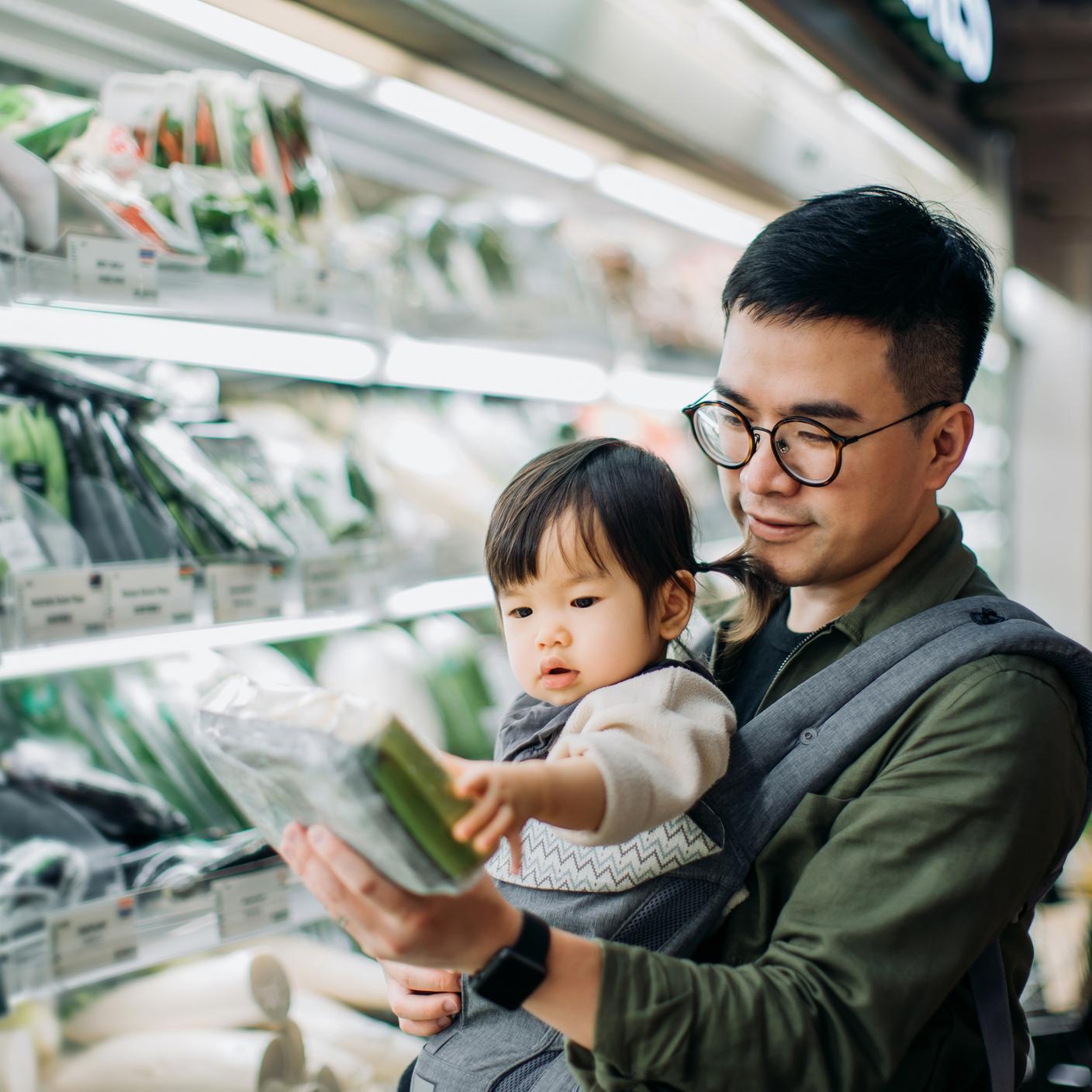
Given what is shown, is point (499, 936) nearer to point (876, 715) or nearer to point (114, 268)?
point (876, 715)

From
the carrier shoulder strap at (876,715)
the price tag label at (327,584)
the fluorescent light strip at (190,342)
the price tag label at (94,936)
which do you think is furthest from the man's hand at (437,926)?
the fluorescent light strip at (190,342)

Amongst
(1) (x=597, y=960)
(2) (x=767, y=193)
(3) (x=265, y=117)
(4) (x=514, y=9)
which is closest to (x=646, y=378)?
(2) (x=767, y=193)

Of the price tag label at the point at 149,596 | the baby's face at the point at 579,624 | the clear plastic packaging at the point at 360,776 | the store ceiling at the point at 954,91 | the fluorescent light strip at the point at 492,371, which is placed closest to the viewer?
the clear plastic packaging at the point at 360,776

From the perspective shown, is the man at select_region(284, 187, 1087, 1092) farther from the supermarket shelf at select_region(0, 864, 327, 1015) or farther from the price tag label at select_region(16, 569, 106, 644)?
the price tag label at select_region(16, 569, 106, 644)

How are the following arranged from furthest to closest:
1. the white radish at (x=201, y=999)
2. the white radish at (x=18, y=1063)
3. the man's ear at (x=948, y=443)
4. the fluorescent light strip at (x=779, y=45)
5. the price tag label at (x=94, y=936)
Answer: the fluorescent light strip at (x=779, y=45), the white radish at (x=201, y=999), the white radish at (x=18, y=1063), the price tag label at (x=94, y=936), the man's ear at (x=948, y=443)

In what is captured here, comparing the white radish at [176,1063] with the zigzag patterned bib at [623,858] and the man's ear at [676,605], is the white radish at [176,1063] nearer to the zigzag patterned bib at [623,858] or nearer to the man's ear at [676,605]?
the zigzag patterned bib at [623,858]

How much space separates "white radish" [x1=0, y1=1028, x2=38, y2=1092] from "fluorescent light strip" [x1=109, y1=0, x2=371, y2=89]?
5.24 ft

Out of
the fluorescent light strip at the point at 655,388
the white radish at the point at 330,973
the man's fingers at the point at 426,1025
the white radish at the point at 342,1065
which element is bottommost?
the white radish at the point at 342,1065

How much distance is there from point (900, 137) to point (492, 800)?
12.4 feet

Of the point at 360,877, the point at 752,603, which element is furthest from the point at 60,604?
the point at 752,603

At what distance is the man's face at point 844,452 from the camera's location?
1140 mm

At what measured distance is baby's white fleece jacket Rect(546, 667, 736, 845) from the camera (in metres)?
0.90

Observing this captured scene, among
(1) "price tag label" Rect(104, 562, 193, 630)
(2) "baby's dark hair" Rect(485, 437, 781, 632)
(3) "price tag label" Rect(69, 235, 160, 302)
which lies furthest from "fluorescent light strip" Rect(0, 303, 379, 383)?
(2) "baby's dark hair" Rect(485, 437, 781, 632)

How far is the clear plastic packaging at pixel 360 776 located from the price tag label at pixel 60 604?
0.66m
